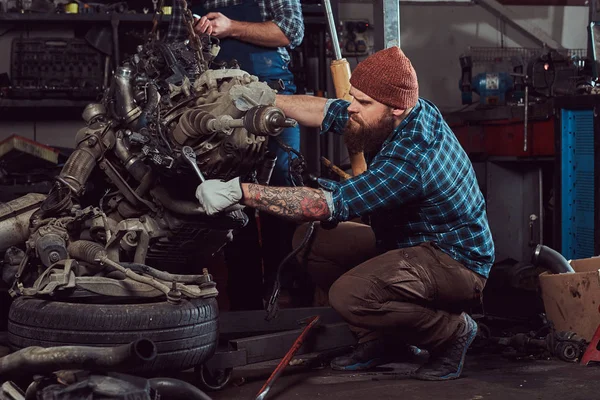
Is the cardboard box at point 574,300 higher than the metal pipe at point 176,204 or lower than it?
lower

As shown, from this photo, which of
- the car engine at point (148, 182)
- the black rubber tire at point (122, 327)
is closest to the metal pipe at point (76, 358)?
the black rubber tire at point (122, 327)

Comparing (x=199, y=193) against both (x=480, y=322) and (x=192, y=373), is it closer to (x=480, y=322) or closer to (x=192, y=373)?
(x=192, y=373)

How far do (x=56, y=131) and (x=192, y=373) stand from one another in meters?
3.98

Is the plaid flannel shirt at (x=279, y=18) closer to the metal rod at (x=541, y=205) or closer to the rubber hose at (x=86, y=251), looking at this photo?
the rubber hose at (x=86, y=251)

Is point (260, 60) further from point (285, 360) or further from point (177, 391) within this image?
point (177, 391)

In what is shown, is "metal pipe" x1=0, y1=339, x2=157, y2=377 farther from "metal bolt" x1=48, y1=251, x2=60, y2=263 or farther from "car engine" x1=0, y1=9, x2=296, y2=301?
"metal bolt" x1=48, y1=251, x2=60, y2=263

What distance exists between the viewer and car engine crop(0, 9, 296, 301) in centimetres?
284

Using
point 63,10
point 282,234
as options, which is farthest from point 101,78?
point 282,234

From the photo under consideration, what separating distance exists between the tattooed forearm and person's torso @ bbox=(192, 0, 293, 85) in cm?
134

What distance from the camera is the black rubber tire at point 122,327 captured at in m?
2.66

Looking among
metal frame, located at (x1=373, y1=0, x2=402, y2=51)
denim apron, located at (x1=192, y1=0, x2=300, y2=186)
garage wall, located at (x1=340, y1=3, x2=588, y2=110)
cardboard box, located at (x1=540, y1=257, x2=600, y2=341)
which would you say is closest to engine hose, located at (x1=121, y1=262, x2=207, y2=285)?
denim apron, located at (x1=192, y1=0, x2=300, y2=186)

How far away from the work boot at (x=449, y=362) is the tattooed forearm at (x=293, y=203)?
0.72 meters

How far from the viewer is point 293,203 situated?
112 inches

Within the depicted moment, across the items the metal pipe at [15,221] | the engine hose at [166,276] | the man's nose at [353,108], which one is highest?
the man's nose at [353,108]
